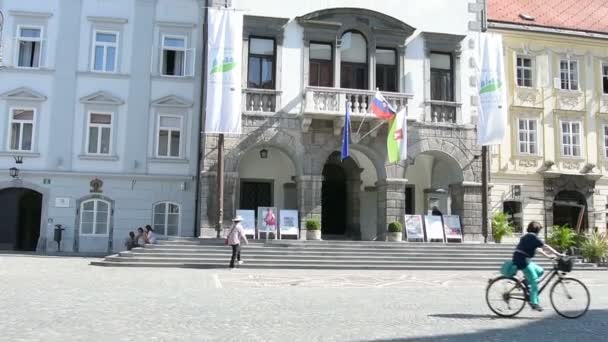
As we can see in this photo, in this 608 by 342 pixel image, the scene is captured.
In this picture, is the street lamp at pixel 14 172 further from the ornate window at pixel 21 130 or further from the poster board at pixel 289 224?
the poster board at pixel 289 224

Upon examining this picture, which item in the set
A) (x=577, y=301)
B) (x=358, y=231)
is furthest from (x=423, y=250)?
(x=577, y=301)

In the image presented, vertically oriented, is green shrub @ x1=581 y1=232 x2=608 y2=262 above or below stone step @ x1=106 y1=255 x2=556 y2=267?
above

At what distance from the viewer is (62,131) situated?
84.7 ft

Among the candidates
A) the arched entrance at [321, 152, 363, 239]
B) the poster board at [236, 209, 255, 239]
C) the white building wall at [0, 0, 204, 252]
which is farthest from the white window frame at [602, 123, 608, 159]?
the white building wall at [0, 0, 204, 252]

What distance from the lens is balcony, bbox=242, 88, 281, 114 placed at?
952 inches

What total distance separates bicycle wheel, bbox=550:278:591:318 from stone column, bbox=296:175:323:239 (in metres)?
14.3

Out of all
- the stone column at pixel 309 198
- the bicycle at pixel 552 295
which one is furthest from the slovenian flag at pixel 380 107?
the bicycle at pixel 552 295

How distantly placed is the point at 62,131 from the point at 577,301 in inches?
864

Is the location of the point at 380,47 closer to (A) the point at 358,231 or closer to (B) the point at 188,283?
(A) the point at 358,231

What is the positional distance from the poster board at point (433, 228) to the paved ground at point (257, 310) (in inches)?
309

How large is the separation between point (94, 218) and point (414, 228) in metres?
13.2

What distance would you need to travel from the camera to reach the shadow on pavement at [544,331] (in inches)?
310

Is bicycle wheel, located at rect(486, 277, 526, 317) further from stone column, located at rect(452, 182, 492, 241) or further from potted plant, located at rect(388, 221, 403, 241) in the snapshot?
stone column, located at rect(452, 182, 492, 241)

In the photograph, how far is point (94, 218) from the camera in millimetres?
25688
